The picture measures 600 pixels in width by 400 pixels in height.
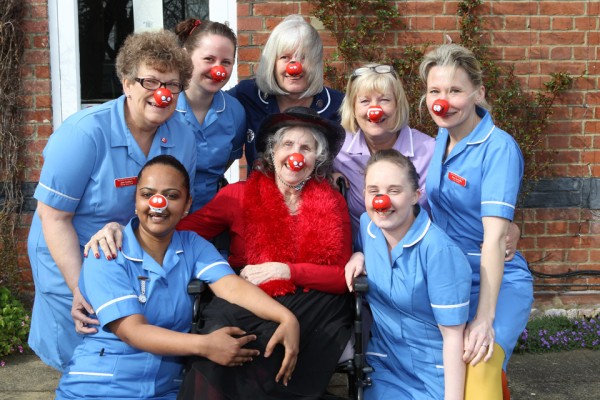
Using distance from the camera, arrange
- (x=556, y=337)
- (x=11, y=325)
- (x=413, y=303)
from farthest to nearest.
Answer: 1. (x=556, y=337)
2. (x=11, y=325)
3. (x=413, y=303)

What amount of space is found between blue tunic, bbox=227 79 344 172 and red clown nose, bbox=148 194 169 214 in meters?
1.06

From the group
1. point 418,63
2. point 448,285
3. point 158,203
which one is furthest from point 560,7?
point 158,203

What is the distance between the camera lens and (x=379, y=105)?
364 centimetres

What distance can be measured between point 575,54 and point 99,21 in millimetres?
3481

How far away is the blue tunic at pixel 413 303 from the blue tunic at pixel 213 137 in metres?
1.02

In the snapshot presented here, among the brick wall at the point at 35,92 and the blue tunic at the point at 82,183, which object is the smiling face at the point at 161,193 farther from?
the brick wall at the point at 35,92

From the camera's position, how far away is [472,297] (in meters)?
3.18

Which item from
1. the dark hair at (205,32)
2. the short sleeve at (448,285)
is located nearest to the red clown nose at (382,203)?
the short sleeve at (448,285)

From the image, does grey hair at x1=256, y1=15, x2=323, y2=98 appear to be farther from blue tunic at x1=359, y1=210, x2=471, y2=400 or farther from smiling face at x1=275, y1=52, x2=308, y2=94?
blue tunic at x1=359, y1=210, x2=471, y2=400

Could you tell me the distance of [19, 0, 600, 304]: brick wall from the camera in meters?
5.24

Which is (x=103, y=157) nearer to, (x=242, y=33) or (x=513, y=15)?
(x=242, y=33)

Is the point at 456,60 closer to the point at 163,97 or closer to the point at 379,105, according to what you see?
the point at 379,105

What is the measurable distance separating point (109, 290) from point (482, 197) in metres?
1.60

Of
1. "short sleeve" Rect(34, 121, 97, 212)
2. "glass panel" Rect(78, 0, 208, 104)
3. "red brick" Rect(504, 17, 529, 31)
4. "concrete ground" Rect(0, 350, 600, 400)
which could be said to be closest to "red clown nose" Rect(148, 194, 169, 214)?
"short sleeve" Rect(34, 121, 97, 212)
